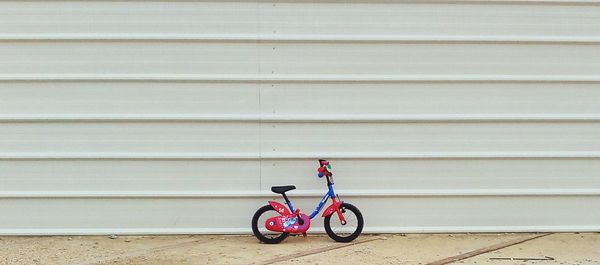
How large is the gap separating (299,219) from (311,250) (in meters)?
0.30

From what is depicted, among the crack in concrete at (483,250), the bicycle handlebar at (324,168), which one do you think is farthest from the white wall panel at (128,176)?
the crack in concrete at (483,250)

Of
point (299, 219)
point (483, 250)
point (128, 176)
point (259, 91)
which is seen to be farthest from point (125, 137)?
point (483, 250)

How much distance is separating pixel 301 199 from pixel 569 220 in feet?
7.91

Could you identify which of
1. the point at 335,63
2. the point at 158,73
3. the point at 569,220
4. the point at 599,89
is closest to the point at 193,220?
the point at 158,73

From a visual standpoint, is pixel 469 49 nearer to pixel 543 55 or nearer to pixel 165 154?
pixel 543 55

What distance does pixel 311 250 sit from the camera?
5531mm

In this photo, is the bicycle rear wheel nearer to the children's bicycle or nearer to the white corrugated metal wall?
the children's bicycle

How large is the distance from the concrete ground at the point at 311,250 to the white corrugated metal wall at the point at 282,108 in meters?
0.19

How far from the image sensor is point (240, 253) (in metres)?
5.44

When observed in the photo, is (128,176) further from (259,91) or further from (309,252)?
(309,252)

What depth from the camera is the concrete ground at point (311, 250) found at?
5266 millimetres

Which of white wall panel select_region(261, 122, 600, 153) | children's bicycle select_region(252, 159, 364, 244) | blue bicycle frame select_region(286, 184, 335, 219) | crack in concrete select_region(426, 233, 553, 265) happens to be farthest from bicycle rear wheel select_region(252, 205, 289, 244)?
crack in concrete select_region(426, 233, 553, 265)

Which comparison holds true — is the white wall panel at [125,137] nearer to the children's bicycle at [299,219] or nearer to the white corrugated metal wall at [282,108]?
the white corrugated metal wall at [282,108]

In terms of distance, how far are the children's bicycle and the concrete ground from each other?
89mm
